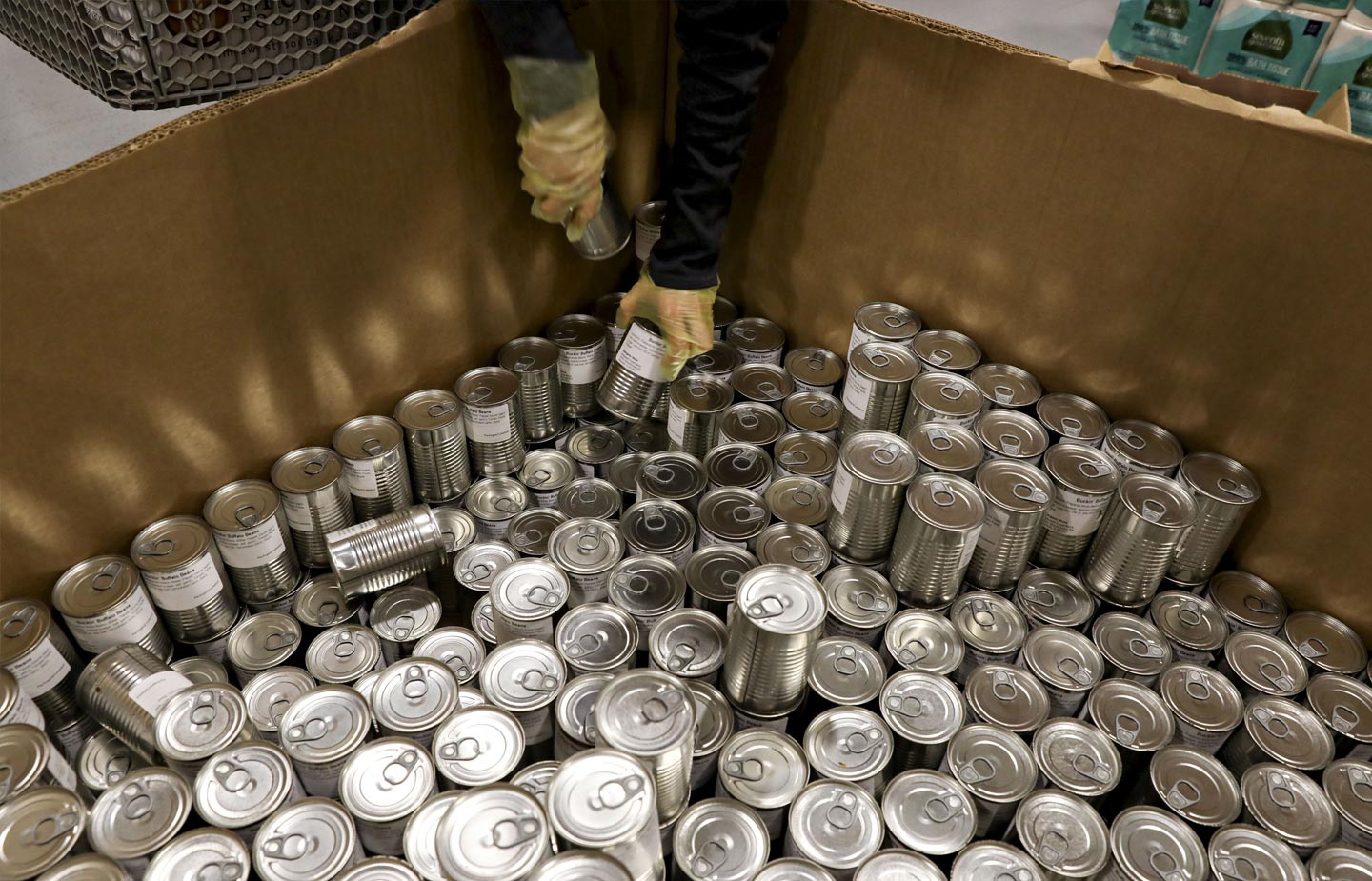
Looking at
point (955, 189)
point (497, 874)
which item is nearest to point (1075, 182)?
point (955, 189)

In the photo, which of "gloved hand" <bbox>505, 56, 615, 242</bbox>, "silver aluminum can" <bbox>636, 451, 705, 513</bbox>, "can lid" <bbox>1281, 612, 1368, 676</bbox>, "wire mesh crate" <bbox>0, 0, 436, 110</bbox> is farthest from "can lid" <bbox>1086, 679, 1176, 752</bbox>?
"wire mesh crate" <bbox>0, 0, 436, 110</bbox>

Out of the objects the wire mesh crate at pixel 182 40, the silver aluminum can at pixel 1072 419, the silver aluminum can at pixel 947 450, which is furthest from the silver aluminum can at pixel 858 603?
the wire mesh crate at pixel 182 40

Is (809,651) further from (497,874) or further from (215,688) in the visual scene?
(215,688)

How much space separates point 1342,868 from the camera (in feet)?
4.21

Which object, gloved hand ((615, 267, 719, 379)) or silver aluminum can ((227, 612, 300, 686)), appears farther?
gloved hand ((615, 267, 719, 379))

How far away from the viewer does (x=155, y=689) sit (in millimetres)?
1396

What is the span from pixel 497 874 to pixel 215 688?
22.4 inches

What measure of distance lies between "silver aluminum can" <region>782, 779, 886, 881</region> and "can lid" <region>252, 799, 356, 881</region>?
0.60m

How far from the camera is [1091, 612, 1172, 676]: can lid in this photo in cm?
152

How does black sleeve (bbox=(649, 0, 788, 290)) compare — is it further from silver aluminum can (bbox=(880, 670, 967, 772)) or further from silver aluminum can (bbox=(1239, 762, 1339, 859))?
silver aluminum can (bbox=(1239, 762, 1339, 859))

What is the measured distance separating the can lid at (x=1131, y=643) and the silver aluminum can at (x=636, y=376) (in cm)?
92

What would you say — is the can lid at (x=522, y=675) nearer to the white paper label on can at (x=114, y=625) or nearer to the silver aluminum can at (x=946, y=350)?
the white paper label on can at (x=114, y=625)

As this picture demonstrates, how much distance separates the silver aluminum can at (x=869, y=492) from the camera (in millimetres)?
1556

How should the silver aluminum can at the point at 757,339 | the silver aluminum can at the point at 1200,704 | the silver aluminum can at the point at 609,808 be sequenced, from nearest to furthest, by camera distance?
the silver aluminum can at the point at 609,808 < the silver aluminum can at the point at 1200,704 < the silver aluminum can at the point at 757,339
